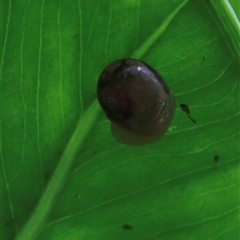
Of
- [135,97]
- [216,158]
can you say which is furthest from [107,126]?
[216,158]

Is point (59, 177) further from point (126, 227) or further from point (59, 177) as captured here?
point (126, 227)

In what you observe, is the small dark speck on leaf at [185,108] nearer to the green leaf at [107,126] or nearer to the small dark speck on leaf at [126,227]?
the green leaf at [107,126]

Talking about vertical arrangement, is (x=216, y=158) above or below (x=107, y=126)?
below

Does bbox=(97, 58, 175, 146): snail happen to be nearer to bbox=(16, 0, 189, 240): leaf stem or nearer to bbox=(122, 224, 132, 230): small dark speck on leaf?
bbox=(16, 0, 189, 240): leaf stem

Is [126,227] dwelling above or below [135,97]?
below

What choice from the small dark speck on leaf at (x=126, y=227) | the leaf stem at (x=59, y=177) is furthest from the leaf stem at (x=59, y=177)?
the small dark speck on leaf at (x=126, y=227)

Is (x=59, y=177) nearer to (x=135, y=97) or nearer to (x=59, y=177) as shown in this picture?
(x=59, y=177)

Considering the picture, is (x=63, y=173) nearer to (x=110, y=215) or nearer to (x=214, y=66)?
(x=110, y=215)
